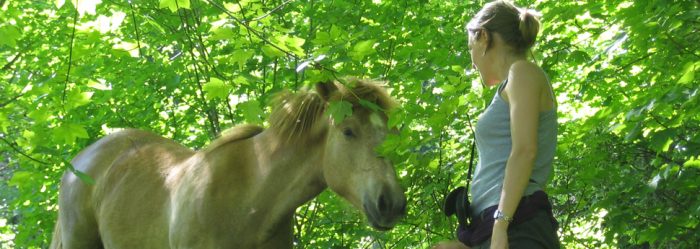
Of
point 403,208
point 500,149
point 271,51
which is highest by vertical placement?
point 271,51

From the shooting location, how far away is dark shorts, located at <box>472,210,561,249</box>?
241cm

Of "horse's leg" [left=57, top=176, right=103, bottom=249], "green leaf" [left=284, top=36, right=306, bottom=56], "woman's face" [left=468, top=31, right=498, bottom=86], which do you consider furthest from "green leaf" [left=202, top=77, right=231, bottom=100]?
"horse's leg" [left=57, top=176, right=103, bottom=249]

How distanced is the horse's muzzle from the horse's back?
5.45 feet

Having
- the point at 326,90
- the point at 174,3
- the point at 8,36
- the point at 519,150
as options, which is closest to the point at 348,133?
the point at 326,90

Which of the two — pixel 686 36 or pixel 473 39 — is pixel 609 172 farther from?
pixel 473 39

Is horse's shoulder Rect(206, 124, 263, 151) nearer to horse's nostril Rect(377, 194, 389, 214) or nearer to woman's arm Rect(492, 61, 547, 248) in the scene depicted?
horse's nostril Rect(377, 194, 389, 214)

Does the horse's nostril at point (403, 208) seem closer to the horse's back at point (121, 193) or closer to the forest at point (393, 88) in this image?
the forest at point (393, 88)

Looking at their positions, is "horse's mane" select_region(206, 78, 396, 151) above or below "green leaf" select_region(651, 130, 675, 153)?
above

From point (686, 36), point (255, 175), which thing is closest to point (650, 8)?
point (686, 36)

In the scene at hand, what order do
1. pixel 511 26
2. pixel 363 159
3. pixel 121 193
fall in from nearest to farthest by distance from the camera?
pixel 511 26 < pixel 363 159 < pixel 121 193

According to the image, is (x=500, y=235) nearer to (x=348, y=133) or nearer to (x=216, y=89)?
(x=216, y=89)

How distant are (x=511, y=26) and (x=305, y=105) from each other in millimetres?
2142

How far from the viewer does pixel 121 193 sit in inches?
215

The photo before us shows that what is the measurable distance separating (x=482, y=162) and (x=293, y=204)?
213cm
